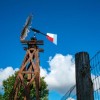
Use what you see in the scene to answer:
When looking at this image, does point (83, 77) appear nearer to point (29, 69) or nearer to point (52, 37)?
point (52, 37)

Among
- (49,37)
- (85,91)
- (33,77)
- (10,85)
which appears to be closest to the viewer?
(85,91)

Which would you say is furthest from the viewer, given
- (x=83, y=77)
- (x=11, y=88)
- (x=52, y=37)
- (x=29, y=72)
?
(x=11, y=88)

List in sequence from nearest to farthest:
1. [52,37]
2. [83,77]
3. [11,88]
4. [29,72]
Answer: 1. [83,77]
2. [52,37]
3. [29,72]
4. [11,88]

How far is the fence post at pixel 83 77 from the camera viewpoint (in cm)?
355

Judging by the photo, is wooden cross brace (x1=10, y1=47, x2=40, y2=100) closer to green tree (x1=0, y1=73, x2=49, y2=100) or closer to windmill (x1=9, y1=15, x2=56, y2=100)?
windmill (x1=9, y1=15, x2=56, y2=100)

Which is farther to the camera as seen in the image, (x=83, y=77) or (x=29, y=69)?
(x=29, y=69)

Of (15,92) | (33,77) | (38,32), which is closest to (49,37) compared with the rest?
(38,32)

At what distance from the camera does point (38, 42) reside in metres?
14.8

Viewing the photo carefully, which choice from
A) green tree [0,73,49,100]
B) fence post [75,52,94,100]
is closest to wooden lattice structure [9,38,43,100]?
fence post [75,52,94,100]

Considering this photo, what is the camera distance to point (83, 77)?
12.1ft

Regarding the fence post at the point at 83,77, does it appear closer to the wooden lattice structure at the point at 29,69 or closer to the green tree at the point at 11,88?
the wooden lattice structure at the point at 29,69

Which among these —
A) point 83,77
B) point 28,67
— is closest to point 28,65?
point 28,67

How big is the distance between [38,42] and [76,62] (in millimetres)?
11064

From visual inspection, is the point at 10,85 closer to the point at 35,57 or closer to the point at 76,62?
the point at 35,57
